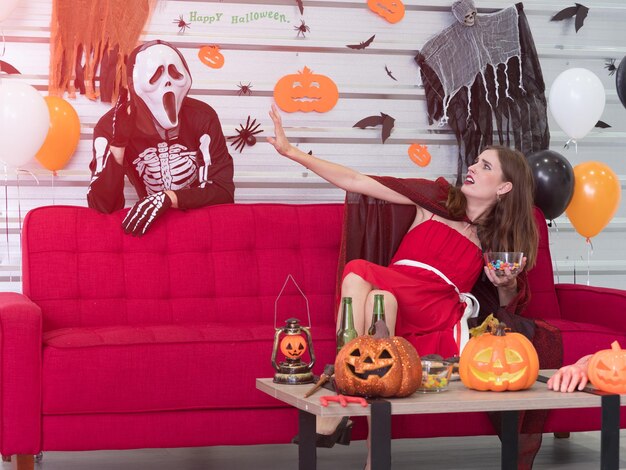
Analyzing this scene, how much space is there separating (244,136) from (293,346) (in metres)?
2.26

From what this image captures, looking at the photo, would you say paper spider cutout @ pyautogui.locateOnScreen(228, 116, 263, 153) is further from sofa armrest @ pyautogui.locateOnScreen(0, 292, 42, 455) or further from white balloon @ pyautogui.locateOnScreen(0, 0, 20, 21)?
sofa armrest @ pyautogui.locateOnScreen(0, 292, 42, 455)

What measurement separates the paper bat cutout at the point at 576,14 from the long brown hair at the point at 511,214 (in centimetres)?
153

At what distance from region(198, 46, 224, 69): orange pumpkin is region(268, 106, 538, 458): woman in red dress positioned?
3.41 ft

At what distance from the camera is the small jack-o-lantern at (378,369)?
231 cm

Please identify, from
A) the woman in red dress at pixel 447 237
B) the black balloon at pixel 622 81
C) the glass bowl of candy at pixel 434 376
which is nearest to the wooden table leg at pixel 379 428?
the glass bowl of candy at pixel 434 376

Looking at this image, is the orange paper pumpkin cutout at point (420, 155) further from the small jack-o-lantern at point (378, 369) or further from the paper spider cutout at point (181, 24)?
the small jack-o-lantern at point (378, 369)

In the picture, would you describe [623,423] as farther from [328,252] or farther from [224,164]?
[224,164]

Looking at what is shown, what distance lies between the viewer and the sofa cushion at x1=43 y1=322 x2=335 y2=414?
3193 millimetres

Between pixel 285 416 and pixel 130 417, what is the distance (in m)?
0.54

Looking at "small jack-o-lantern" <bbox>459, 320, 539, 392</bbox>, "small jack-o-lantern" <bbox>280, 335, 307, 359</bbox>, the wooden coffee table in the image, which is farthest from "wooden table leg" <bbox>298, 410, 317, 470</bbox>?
"small jack-o-lantern" <bbox>459, 320, 539, 392</bbox>

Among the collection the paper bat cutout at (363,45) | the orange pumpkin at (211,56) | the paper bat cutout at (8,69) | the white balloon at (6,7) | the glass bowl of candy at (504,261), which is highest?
the white balloon at (6,7)

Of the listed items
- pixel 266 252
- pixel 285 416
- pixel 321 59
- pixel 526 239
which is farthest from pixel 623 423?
pixel 321 59

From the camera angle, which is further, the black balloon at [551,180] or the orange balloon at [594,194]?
the orange balloon at [594,194]

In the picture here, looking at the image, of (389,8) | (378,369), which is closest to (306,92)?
(389,8)
